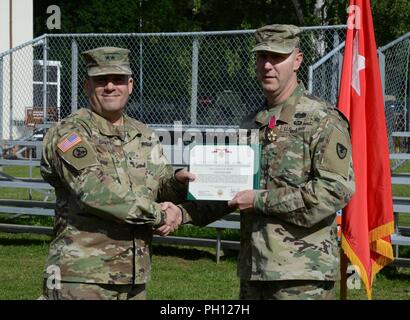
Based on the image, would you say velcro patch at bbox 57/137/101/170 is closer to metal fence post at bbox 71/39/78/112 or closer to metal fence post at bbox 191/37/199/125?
metal fence post at bbox 191/37/199/125

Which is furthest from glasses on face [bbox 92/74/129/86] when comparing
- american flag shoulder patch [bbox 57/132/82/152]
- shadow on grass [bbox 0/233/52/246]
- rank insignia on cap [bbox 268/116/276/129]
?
shadow on grass [bbox 0/233/52/246]

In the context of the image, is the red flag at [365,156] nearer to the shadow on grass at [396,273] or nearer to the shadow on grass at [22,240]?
the shadow on grass at [396,273]

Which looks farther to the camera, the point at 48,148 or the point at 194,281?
the point at 194,281

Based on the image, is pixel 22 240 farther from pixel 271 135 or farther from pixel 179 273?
pixel 271 135

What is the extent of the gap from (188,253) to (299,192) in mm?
6008

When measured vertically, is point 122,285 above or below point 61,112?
below

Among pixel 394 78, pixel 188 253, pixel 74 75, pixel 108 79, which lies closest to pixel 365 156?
pixel 108 79

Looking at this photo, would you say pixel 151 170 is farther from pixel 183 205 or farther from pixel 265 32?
pixel 265 32

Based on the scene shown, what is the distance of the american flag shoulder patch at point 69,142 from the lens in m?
4.20

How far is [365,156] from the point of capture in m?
5.82

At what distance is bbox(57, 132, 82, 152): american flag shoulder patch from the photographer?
13.8ft
